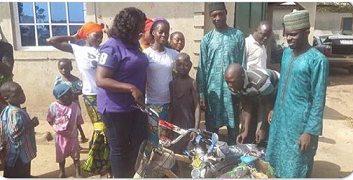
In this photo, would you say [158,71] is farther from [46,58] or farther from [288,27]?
[46,58]

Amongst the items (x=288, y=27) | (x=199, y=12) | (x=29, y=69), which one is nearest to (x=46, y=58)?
(x=29, y=69)

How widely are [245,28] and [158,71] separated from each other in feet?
10.8

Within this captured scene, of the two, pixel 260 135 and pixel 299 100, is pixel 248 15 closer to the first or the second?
pixel 260 135

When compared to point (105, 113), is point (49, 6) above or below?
above

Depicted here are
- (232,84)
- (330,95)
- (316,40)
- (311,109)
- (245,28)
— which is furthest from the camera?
(316,40)

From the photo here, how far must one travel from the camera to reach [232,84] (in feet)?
8.82

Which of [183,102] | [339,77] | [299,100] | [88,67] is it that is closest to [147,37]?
[88,67]

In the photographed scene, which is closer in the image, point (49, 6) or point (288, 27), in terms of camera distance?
point (288, 27)

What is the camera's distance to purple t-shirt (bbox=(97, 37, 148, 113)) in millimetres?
2262

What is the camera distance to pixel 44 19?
17.6 ft

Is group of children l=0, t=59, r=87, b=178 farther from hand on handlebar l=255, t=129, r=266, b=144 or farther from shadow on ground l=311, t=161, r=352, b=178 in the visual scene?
shadow on ground l=311, t=161, r=352, b=178

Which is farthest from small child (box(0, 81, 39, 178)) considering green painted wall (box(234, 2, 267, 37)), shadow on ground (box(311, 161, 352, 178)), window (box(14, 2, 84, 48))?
green painted wall (box(234, 2, 267, 37))

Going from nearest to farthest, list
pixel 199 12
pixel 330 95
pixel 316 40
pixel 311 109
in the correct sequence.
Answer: pixel 311 109 → pixel 199 12 → pixel 330 95 → pixel 316 40

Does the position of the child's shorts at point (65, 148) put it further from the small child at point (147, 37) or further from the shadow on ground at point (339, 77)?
the shadow on ground at point (339, 77)
